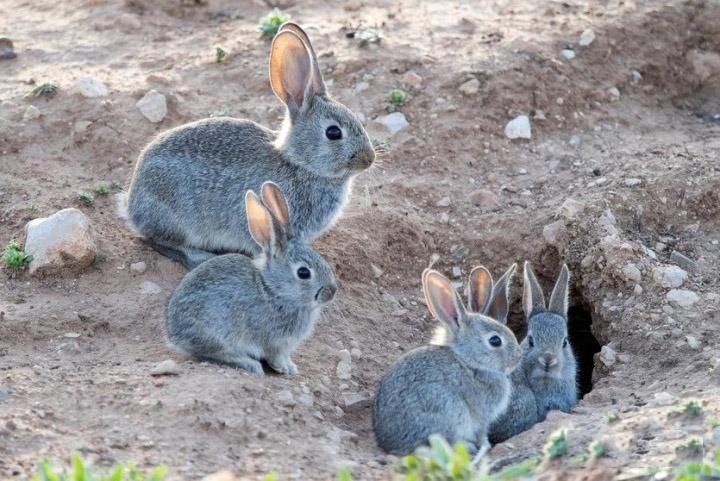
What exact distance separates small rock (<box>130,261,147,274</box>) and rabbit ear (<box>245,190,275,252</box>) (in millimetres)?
1184

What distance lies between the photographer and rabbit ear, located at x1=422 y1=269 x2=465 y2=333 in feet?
22.0

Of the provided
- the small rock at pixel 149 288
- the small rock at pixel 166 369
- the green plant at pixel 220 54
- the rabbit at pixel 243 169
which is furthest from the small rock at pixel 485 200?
the small rock at pixel 166 369

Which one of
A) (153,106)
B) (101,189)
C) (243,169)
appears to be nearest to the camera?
(243,169)

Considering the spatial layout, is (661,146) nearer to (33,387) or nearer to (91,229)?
(91,229)

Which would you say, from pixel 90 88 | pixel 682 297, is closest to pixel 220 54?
pixel 90 88

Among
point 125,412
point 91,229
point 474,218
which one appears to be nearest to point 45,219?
point 91,229

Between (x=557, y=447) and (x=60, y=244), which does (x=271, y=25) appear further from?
(x=557, y=447)

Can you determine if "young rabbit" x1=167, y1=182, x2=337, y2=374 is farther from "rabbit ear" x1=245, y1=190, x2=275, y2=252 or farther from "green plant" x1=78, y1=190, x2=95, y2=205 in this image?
"green plant" x1=78, y1=190, x2=95, y2=205

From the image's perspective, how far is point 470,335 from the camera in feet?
22.4

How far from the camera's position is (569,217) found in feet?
26.7

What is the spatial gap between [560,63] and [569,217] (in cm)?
204

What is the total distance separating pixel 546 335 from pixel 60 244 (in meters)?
3.43

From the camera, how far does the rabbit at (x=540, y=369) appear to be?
7.09 meters

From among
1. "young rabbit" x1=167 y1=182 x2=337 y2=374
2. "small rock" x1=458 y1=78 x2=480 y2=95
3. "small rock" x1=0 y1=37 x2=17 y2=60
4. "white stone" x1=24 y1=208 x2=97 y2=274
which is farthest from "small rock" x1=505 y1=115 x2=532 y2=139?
"small rock" x1=0 y1=37 x2=17 y2=60
